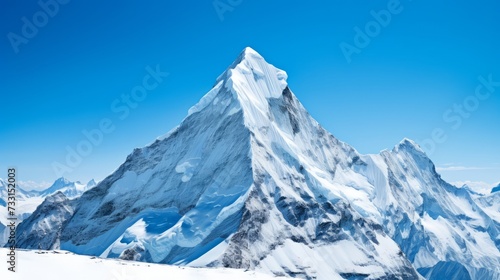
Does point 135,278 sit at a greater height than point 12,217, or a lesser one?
lesser

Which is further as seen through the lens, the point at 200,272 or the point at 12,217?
the point at 200,272

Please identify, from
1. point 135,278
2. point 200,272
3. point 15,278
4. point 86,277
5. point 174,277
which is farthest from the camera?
point 200,272

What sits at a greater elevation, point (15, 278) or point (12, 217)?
point (12, 217)

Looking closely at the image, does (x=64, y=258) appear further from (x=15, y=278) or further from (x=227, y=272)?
(x=227, y=272)

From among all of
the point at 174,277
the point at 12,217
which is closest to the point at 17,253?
the point at 12,217

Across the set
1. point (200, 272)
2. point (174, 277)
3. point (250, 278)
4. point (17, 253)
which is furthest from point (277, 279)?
point (17, 253)

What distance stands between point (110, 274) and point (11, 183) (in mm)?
14767

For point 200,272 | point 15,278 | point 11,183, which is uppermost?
point 11,183

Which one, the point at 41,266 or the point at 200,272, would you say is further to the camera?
the point at 200,272

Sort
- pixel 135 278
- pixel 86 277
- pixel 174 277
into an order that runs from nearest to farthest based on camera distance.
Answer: pixel 86 277, pixel 135 278, pixel 174 277

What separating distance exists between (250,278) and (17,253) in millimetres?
26355

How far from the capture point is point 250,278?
59719mm

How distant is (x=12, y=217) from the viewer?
172 feet

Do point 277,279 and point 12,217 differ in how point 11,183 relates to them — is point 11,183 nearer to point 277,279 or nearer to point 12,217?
point 12,217
